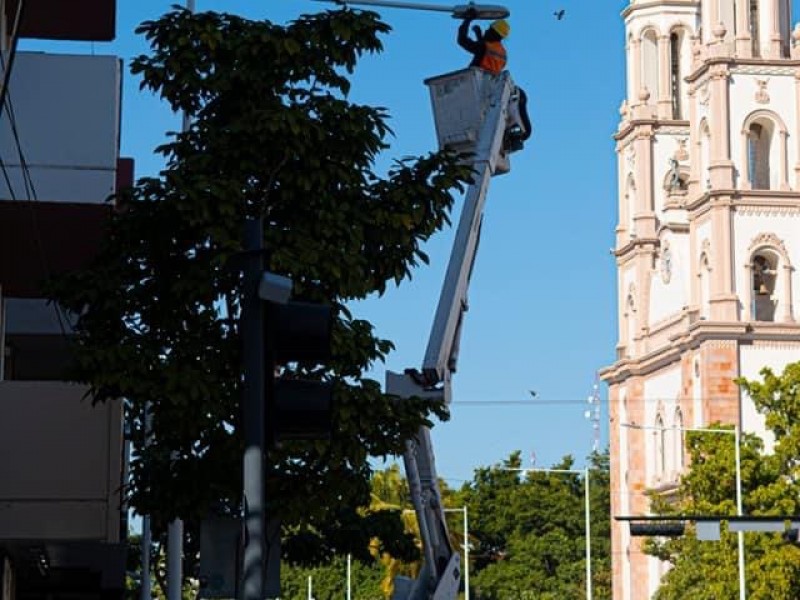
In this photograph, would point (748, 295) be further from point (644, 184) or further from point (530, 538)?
point (530, 538)

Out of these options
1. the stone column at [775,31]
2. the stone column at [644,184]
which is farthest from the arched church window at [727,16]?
the stone column at [644,184]

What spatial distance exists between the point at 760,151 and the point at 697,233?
441 cm

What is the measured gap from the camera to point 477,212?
827 inches

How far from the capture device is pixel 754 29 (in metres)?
94.5

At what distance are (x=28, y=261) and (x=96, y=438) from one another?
3.42 m

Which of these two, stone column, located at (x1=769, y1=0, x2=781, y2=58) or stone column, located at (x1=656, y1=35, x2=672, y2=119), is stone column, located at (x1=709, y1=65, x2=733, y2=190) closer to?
stone column, located at (x1=769, y1=0, x2=781, y2=58)

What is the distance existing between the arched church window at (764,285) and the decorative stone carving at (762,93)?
255 inches

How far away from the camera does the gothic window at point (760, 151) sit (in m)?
92.9

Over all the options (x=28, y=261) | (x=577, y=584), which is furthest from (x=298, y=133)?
(x=577, y=584)

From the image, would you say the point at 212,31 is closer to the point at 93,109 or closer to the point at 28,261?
the point at 93,109

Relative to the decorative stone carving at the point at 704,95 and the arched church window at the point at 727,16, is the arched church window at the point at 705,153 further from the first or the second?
the arched church window at the point at 727,16

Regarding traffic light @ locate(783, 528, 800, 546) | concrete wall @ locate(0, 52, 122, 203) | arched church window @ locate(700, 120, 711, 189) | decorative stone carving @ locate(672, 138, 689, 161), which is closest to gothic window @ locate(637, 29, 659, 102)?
decorative stone carving @ locate(672, 138, 689, 161)

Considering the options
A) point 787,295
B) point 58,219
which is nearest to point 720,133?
point 787,295

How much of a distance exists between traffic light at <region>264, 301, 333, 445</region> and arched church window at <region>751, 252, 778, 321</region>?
80737mm
